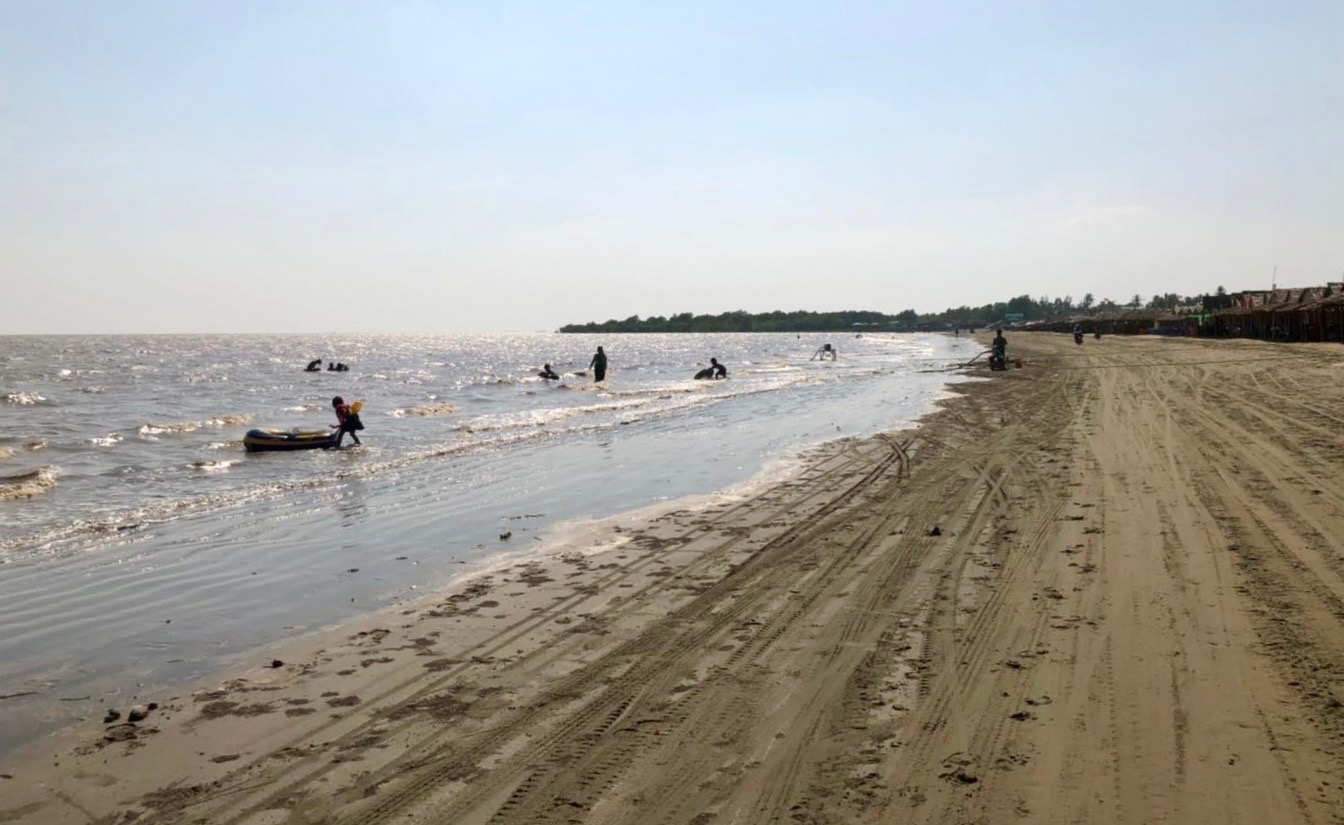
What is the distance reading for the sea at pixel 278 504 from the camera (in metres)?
7.60

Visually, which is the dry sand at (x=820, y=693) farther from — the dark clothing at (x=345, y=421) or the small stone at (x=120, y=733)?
the dark clothing at (x=345, y=421)

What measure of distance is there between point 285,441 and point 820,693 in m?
20.5

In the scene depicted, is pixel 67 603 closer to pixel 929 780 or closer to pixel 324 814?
pixel 324 814

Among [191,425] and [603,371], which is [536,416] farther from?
[603,371]

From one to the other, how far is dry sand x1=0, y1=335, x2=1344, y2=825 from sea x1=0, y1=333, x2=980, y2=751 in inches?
44.7

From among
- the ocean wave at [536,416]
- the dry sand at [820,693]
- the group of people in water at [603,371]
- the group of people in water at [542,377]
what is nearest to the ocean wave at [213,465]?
the group of people in water at [542,377]

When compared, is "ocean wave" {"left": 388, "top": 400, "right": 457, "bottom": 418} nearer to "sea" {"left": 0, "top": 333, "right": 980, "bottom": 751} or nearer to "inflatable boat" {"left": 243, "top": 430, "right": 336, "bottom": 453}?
"sea" {"left": 0, "top": 333, "right": 980, "bottom": 751}

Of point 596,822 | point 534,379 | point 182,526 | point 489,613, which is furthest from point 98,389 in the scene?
point 596,822

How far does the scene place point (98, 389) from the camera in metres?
50.5

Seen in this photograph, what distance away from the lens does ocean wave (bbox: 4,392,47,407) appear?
41094 mm

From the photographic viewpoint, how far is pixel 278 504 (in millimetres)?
14938

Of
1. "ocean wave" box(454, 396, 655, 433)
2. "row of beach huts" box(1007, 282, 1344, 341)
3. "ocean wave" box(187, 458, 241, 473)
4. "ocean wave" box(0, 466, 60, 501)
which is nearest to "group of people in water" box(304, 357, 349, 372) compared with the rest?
"ocean wave" box(454, 396, 655, 433)

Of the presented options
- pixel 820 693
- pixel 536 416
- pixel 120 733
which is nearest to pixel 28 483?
pixel 120 733

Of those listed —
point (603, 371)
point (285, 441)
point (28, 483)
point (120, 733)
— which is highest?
point (603, 371)
